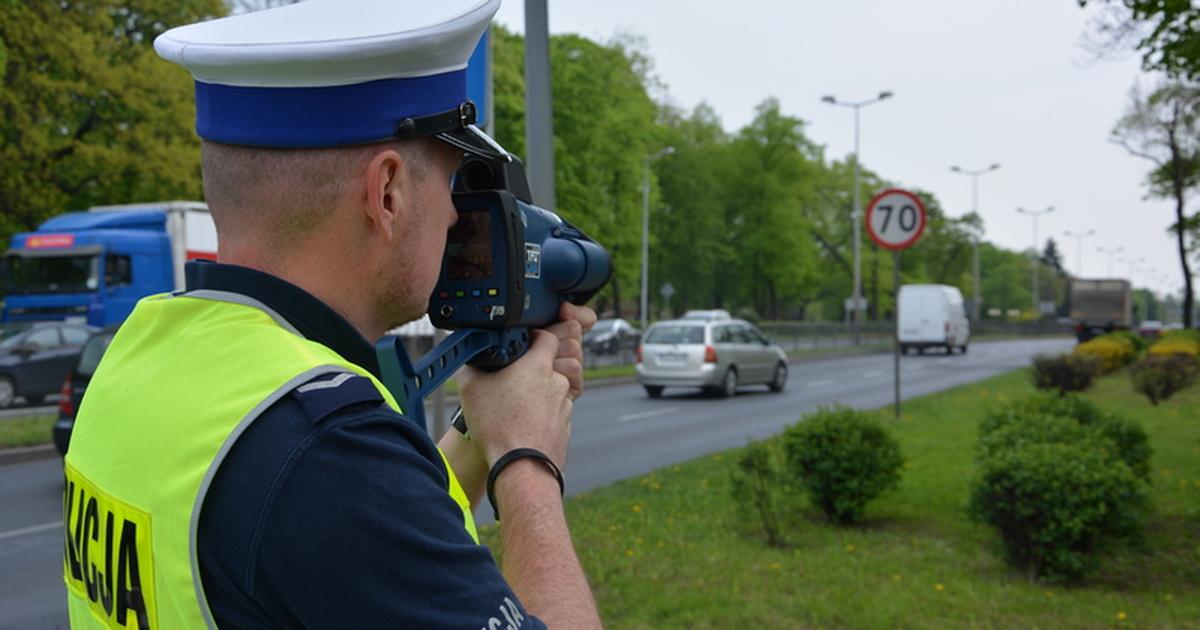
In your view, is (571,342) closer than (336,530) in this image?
No

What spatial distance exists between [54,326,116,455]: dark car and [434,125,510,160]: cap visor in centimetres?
1020

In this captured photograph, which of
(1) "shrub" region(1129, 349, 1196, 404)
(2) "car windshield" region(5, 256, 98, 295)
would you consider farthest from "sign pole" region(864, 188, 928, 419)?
(2) "car windshield" region(5, 256, 98, 295)

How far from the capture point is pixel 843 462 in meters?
7.09

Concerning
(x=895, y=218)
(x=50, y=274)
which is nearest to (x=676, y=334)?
(x=895, y=218)

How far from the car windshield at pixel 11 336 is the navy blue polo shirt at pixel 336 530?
19.1 meters

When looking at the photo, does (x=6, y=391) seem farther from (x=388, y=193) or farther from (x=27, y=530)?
(x=388, y=193)

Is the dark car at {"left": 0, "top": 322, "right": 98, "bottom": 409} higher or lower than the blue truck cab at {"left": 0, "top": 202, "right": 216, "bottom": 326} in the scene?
lower

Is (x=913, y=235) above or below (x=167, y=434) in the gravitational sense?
above

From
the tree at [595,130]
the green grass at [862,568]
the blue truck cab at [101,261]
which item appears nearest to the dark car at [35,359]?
the blue truck cab at [101,261]

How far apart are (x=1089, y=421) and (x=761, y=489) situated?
119 inches

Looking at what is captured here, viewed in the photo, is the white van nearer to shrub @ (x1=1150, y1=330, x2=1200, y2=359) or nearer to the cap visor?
shrub @ (x1=1150, y1=330, x2=1200, y2=359)

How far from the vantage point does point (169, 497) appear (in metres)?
1.05

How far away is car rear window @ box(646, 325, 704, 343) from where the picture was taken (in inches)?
791

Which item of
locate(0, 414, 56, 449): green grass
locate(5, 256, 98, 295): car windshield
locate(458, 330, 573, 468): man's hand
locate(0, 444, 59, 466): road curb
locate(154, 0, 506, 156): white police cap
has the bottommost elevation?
locate(0, 444, 59, 466): road curb
